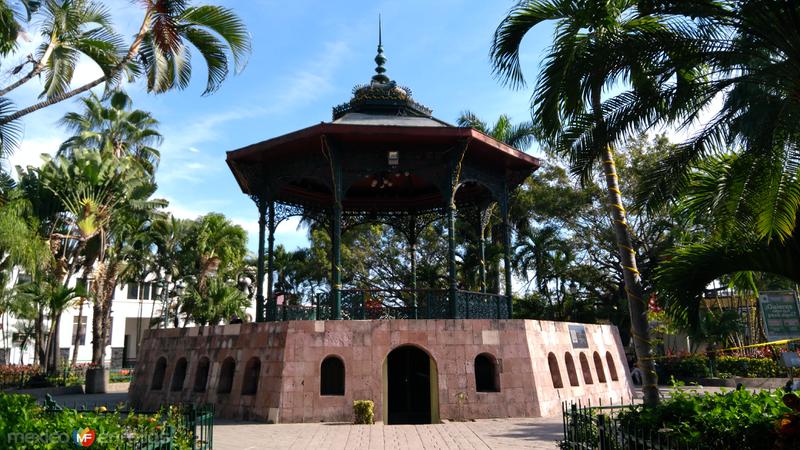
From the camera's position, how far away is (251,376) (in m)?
15.1

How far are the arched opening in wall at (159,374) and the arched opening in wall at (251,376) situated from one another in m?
3.87

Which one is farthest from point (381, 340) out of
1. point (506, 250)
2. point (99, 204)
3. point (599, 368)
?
point (99, 204)

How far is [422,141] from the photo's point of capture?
1605cm

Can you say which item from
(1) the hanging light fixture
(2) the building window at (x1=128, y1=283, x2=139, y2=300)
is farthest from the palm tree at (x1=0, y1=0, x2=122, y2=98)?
(2) the building window at (x1=128, y1=283, x2=139, y2=300)

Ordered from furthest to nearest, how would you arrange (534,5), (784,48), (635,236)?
(635,236) < (534,5) < (784,48)

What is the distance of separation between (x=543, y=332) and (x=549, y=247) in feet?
66.5

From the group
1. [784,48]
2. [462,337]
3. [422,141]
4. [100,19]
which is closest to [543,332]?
[462,337]

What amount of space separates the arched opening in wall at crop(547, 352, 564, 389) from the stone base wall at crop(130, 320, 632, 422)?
0.32 ft

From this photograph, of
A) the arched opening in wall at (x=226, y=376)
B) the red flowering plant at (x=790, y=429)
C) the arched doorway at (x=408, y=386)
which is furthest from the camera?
the arched opening in wall at (x=226, y=376)

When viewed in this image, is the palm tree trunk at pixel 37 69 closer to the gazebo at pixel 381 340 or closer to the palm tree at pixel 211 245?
the gazebo at pixel 381 340

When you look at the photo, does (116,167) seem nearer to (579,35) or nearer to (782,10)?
(579,35)

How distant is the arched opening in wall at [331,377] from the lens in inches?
561

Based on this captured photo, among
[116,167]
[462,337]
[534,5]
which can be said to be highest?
[116,167]

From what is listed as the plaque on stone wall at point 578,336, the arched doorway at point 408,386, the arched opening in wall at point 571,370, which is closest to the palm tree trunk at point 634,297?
the arched doorway at point 408,386
